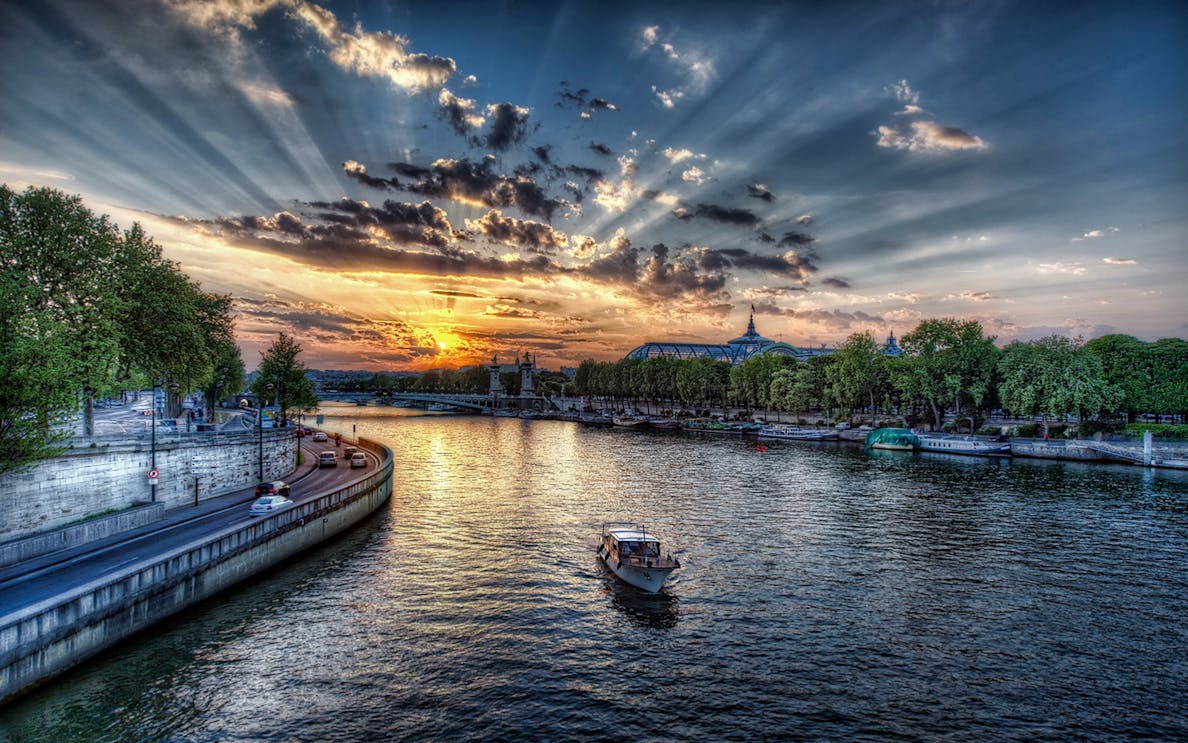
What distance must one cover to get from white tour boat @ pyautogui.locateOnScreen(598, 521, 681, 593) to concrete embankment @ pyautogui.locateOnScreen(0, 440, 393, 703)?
19.3 metres

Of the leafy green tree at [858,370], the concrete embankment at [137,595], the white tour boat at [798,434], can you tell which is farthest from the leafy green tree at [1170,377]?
the concrete embankment at [137,595]

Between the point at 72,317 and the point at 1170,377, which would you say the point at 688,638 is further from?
the point at 1170,377

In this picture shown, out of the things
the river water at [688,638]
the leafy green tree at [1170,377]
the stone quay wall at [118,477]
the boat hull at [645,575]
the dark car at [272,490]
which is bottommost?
the river water at [688,638]

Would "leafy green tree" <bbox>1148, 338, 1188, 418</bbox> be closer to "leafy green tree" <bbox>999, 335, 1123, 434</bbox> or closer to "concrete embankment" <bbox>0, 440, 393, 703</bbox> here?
"leafy green tree" <bbox>999, 335, 1123, 434</bbox>

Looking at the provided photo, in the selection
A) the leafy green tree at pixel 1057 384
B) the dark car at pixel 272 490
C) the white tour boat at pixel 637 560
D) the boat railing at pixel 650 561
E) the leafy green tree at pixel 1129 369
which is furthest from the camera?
the leafy green tree at pixel 1129 369

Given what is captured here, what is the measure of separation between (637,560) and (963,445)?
84191 mm

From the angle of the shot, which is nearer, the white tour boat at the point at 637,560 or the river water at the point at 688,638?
the river water at the point at 688,638

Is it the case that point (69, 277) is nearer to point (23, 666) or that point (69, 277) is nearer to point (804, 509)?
point (23, 666)

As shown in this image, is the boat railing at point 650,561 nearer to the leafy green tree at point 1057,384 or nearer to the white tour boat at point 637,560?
the white tour boat at point 637,560

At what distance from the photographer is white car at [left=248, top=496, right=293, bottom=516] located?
122ft

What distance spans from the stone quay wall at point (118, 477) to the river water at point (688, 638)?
9.88 m

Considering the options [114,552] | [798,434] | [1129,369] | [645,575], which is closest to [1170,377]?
[1129,369]

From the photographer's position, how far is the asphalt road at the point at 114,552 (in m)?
23.4

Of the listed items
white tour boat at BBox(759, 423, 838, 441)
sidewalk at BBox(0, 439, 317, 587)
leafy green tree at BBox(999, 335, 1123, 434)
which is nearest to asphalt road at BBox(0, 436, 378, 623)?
sidewalk at BBox(0, 439, 317, 587)
